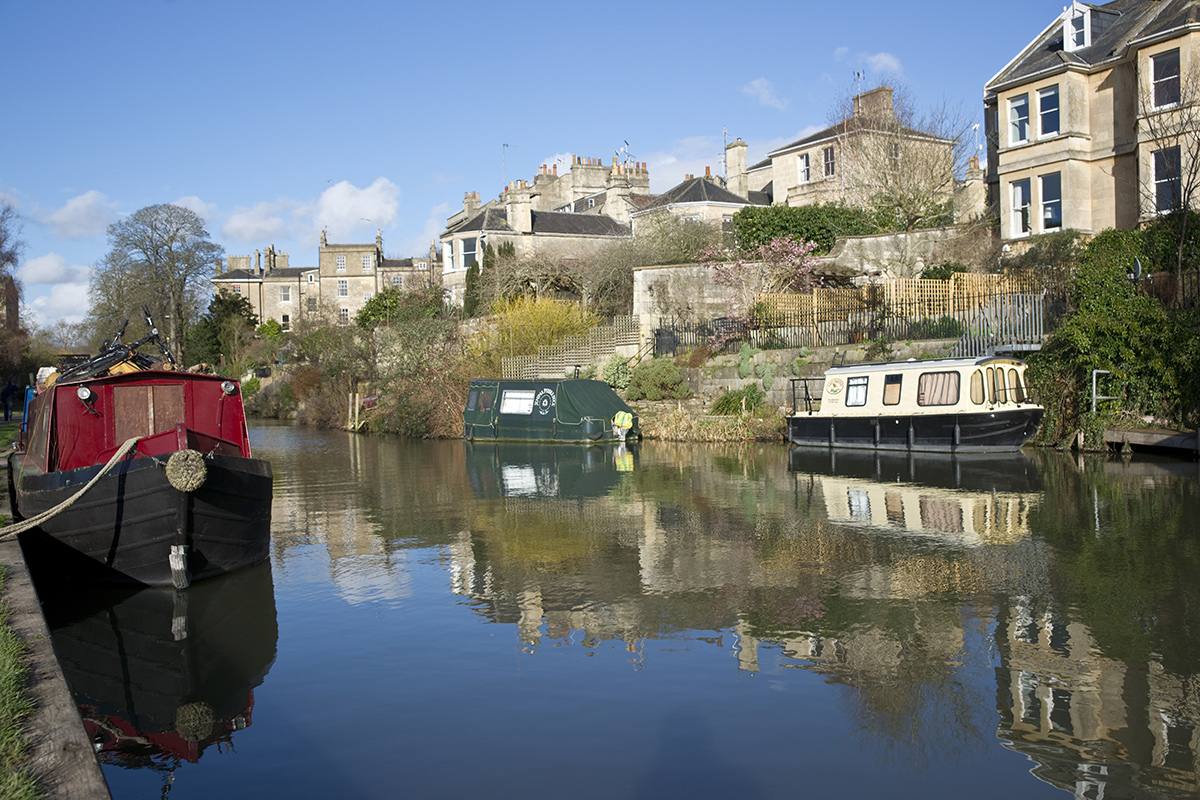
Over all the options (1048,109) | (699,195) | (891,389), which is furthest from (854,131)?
(891,389)

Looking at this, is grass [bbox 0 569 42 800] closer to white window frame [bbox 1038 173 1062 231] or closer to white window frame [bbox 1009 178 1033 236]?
white window frame [bbox 1038 173 1062 231]

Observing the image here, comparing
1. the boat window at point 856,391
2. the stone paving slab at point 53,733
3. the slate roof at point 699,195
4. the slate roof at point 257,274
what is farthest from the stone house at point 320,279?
the stone paving slab at point 53,733

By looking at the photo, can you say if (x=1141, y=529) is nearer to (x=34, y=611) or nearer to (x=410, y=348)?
(x=34, y=611)

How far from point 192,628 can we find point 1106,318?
60.3 ft

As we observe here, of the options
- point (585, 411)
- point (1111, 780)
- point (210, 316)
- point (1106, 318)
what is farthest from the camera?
point (210, 316)

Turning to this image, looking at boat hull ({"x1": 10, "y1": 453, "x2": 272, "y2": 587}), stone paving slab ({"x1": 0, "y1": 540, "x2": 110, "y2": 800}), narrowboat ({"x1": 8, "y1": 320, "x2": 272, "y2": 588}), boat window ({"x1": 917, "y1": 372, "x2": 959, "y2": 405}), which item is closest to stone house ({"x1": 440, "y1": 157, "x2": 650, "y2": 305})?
boat window ({"x1": 917, "y1": 372, "x2": 959, "y2": 405})

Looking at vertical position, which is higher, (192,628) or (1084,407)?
(1084,407)

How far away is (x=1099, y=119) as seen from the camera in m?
27.4

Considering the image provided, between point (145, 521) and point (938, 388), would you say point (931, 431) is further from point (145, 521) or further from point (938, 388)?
point (145, 521)

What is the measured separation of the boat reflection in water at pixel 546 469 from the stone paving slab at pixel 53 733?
35.1ft

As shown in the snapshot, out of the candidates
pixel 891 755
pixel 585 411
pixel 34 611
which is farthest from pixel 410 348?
pixel 891 755

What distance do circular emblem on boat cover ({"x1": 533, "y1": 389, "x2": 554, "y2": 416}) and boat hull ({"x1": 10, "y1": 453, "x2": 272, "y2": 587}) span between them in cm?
1751

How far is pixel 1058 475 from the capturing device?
17.1 meters

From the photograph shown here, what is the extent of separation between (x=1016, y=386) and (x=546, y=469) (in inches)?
418
